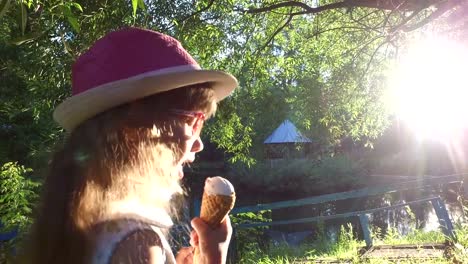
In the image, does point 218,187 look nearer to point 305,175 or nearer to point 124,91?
point 124,91

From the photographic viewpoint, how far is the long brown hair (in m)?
1.04

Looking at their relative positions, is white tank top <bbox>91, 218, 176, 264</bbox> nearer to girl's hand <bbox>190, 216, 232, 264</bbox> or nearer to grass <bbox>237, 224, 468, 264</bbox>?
girl's hand <bbox>190, 216, 232, 264</bbox>

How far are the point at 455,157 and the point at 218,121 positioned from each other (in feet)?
50.5

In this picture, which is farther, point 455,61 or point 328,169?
point 328,169

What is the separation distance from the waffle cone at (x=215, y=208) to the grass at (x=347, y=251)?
13.0ft

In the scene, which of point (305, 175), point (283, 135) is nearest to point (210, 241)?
point (305, 175)

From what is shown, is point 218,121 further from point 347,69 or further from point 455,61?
point 455,61

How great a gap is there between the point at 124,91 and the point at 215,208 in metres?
0.50

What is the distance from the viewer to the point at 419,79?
9320mm

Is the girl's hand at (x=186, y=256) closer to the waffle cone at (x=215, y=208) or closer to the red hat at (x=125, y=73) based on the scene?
the waffle cone at (x=215, y=208)

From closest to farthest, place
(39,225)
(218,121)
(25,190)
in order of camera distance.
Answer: (39,225)
(25,190)
(218,121)

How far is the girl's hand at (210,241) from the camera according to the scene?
4.20 feet

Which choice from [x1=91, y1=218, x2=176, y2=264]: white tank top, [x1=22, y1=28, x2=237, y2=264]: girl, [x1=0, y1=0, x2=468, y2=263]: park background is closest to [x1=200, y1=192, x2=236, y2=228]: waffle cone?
[x1=22, y1=28, x2=237, y2=264]: girl

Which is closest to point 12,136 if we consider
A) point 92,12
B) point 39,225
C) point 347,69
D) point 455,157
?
point 92,12
